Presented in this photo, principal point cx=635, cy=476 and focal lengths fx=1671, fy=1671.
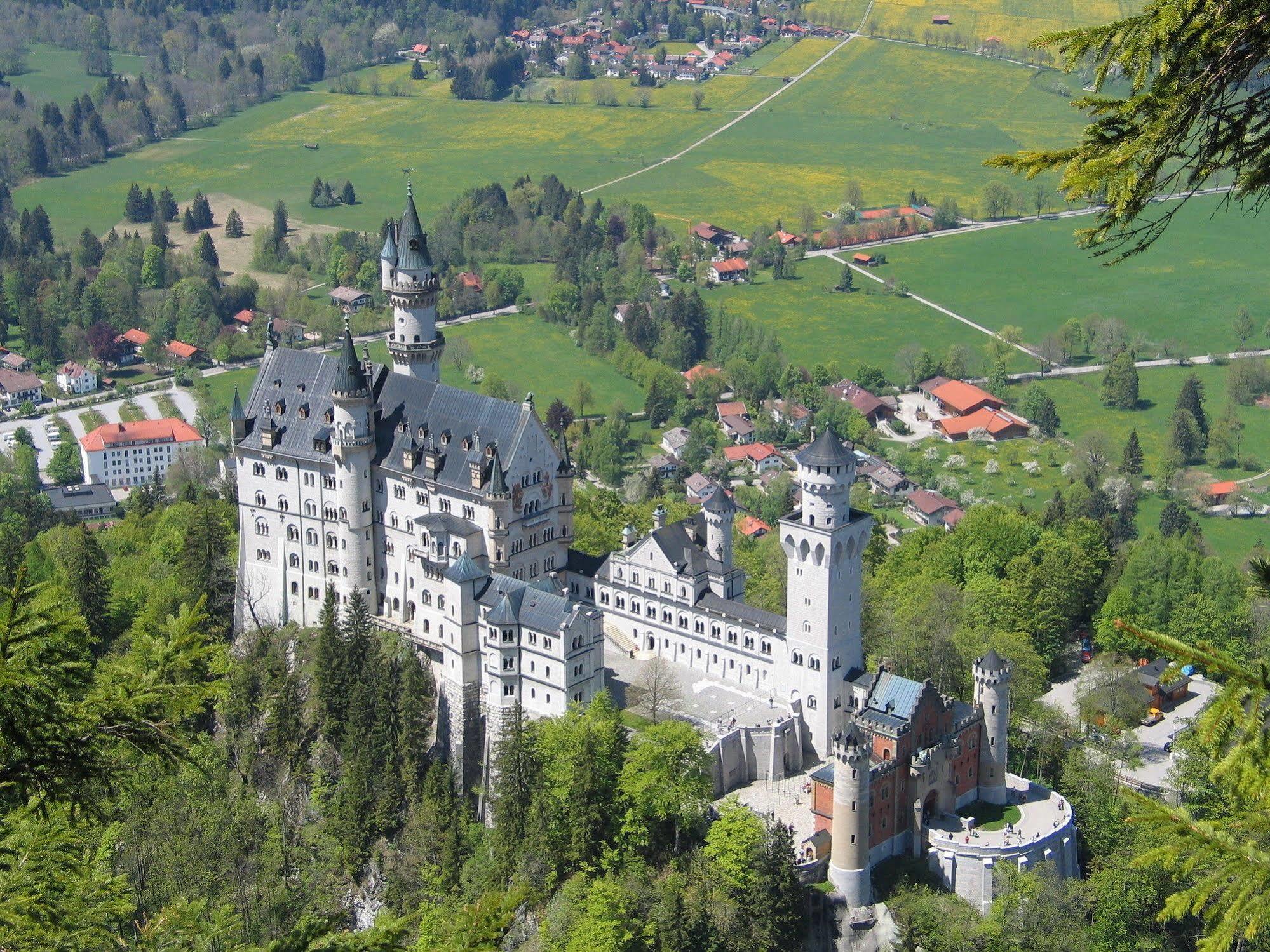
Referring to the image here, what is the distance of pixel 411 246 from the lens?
10825cm

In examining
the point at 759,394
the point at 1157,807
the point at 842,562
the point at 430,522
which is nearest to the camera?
the point at 1157,807

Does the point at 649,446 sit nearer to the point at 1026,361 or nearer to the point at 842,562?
the point at 1026,361

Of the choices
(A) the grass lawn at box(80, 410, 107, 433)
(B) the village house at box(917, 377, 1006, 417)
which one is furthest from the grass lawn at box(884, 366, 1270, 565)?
(A) the grass lawn at box(80, 410, 107, 433)

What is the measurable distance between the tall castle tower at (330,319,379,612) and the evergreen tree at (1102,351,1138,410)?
101 meters

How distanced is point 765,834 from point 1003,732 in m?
15.5

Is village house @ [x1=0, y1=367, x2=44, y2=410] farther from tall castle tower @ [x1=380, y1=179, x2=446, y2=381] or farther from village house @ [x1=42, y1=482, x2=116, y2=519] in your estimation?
tall castle tower @ [x1=380, y1=179, x2=446, y2=381]

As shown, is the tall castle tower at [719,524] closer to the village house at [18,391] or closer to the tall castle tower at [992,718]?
the tall castle tower at [992,718]

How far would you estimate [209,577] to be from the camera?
114438mm

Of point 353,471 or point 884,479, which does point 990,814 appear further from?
point 884,479

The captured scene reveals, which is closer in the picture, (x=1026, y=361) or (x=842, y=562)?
(x=842, y=562)

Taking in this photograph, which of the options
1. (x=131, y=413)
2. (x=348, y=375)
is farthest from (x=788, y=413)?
(x=348, y=375)

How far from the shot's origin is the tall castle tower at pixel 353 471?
10169 centimetres

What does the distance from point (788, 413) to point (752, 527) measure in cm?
3824

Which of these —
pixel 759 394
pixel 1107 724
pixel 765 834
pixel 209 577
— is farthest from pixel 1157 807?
pixel 759 394
